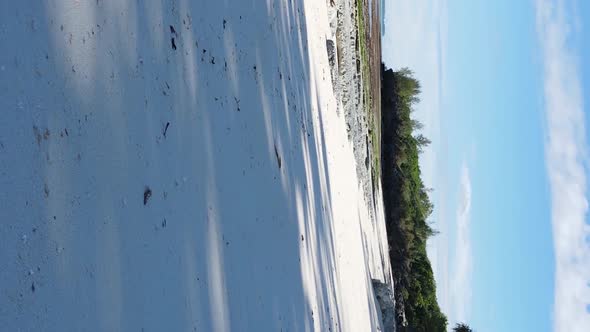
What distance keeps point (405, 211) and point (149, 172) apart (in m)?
16.5

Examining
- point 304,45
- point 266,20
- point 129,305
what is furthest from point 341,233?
point 129,305

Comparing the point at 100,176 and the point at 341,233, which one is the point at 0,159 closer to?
the point at 100,176

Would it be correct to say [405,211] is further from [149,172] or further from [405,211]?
[149,172]

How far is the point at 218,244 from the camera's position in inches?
125

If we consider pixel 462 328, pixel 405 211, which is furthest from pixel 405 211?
pixel 462 328

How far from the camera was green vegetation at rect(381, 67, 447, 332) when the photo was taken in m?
17.0

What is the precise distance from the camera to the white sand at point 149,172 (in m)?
1.76

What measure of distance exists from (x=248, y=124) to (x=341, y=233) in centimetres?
405

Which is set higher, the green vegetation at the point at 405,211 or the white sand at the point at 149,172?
the green vegetation at the point at 405,211

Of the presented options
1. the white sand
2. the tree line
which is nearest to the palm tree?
the tree line

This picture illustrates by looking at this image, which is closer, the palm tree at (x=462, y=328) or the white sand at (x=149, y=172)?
the white sand at (x=149, y=172)

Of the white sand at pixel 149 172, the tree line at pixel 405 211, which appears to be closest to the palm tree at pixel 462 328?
the tree line at pixel 405 211

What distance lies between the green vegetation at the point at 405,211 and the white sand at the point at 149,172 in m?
11.5

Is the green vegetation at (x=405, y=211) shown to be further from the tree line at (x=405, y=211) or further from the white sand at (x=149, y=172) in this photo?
the white sand at (x=149, y=172)
